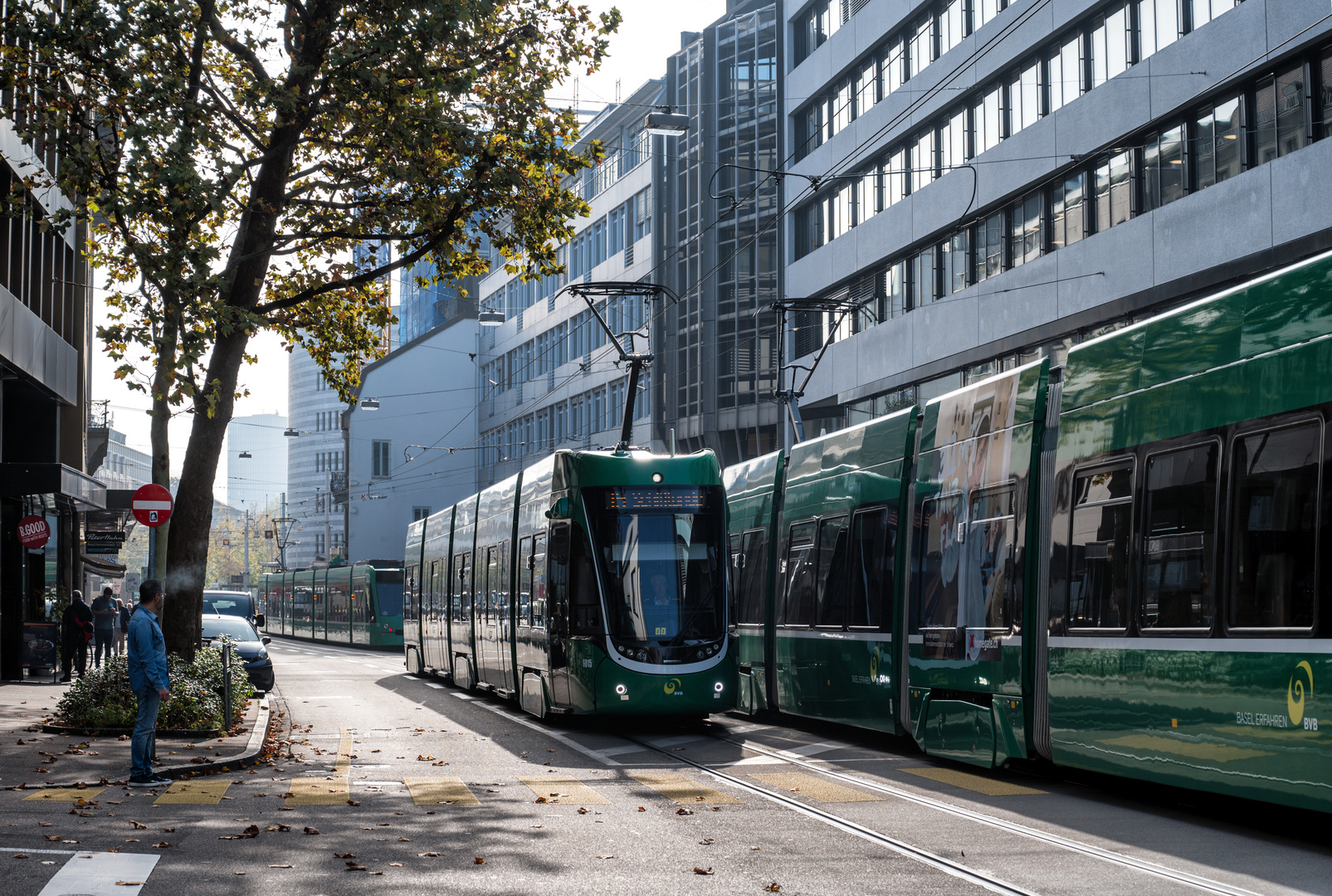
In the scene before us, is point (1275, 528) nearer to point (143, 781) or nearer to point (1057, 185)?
point (143, 781)

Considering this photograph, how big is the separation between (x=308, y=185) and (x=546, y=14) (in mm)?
3677

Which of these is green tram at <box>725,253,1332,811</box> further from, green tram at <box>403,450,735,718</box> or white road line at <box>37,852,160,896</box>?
white road line at <box>37,852,160,896</box>

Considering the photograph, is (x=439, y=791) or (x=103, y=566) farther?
(x=103, y=566)

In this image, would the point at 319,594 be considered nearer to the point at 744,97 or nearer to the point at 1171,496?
the point at 744,97

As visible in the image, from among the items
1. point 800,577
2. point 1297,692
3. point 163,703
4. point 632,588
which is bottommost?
point 163,703

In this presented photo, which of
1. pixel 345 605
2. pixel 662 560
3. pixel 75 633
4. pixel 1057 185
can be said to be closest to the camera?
pixel 662 560

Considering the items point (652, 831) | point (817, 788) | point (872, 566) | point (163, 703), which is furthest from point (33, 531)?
point (652, 831)

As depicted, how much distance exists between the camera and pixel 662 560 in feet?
59.4

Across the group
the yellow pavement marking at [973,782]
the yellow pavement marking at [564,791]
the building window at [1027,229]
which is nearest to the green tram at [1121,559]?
the yellow pavement marking at [973,782]

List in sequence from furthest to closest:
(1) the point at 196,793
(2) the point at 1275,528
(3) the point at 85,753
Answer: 1. (3) the point at 85,753
2. (1) the point at 196,793
3. (2) the point at 1275,528

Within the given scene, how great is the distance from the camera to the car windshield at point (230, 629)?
28.0 metres

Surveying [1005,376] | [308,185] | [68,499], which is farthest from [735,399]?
[1005,376]

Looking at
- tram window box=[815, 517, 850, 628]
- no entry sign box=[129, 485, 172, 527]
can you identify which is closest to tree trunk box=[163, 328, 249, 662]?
no entry sign box=[129, 485, 172, 527]

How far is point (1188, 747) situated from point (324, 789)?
673cm
